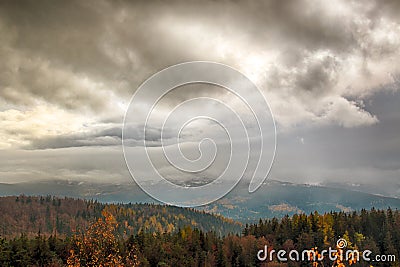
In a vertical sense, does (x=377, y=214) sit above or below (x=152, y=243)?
above

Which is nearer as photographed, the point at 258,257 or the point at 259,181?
the point at 259,181

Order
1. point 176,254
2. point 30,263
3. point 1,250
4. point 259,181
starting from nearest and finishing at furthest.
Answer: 1. point 259,181
2. point 1,250
3. point 30,263
4. point 176,254

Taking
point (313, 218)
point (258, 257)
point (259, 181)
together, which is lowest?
point (258, 257)

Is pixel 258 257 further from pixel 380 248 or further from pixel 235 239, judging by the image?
pixel 380 248

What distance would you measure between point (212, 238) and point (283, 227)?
80.0 feet

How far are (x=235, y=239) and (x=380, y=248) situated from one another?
4897 cm

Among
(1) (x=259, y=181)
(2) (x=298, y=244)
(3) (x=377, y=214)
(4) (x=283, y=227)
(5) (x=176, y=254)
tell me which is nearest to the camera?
(1) (x=259, y=181)

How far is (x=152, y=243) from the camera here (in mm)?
102000

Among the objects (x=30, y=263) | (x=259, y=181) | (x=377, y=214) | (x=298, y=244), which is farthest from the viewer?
(x=377, y=214)

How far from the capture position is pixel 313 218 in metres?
126

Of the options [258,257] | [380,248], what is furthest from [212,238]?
[380,248]

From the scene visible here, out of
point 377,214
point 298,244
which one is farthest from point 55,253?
point 377,214

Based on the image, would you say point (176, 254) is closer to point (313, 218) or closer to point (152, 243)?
point (152, 243)

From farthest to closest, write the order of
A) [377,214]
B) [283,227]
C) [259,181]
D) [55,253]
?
1. [377,214]
2. [283,227]
3. [55,253]
4. [259,181]
